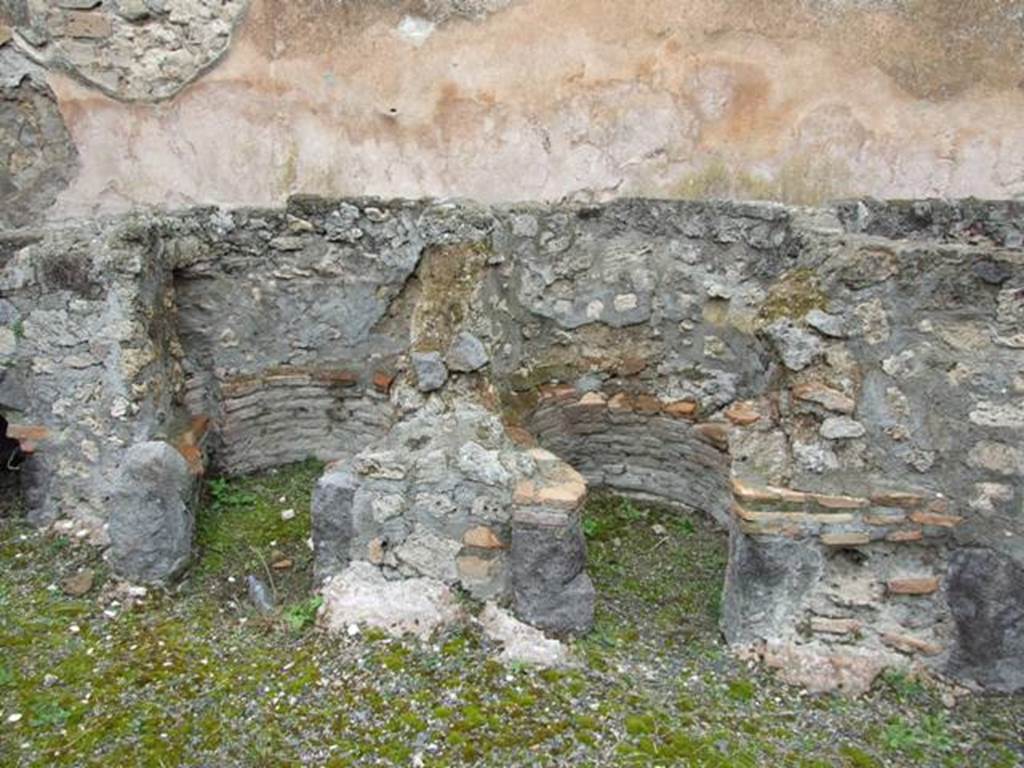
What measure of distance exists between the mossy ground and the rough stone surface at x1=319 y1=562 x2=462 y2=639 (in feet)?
0.26

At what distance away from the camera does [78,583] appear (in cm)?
406

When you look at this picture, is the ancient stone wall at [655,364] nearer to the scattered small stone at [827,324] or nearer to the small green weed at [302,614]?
the scattered small stone at [827,324]

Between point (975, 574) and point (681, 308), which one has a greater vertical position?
point (681, 308)

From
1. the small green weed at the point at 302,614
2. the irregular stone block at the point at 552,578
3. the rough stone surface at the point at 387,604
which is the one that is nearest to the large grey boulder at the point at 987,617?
the irregular stone block at the point at 552,578

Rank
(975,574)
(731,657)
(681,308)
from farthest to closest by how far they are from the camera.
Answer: (681,308) < (731,657) < (975,574)

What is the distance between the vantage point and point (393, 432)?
397cm

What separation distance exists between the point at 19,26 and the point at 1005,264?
5975 mm

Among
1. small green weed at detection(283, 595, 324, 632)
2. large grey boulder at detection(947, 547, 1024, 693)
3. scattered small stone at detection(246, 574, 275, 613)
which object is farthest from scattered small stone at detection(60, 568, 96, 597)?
A: large grey boulder at detection(947, 547, 1024, 693)

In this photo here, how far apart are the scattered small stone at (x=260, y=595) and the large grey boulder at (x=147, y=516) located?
14.1 inches

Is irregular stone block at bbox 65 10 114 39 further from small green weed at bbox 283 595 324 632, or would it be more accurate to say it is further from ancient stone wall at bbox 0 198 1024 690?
small green weed at bbox 283 595 324 632


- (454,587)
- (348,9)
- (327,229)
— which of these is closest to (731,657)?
(454,587)

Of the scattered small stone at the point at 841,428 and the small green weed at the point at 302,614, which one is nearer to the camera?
the scattered small stone at the point at 841,428

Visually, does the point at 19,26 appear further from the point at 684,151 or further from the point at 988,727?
the point at 988,727

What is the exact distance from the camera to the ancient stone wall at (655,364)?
339cm
